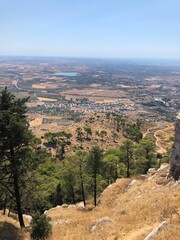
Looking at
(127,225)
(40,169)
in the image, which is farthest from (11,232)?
(127,225)

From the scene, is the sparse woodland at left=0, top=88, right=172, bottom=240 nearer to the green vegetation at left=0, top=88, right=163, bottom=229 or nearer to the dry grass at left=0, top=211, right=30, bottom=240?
the green vegetation at left=0, top=88, right=163, bottom=229

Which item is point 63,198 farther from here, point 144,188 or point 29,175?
point 29,175

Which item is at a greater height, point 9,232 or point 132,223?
point 132,223

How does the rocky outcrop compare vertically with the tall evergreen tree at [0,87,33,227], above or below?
below

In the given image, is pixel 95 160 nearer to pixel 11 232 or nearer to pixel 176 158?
pixel 176 158

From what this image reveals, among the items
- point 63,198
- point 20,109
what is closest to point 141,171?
point 63,198

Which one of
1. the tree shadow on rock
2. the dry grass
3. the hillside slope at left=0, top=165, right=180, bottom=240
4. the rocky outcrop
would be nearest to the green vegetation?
the dry grass

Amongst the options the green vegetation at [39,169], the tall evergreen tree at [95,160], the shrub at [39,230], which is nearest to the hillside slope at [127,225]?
the shrub at [39,230]

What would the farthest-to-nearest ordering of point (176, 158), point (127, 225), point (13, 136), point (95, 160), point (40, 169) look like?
point (95, 160)
point (176, 158)
point (40, 169)
point (13, 136)
point (127, 225)

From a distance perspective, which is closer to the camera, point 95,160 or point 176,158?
point 176,158
